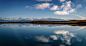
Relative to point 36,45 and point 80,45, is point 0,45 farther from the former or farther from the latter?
point 80,45

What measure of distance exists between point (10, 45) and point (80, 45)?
340 inches

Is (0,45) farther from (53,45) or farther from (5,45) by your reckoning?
(53,45)

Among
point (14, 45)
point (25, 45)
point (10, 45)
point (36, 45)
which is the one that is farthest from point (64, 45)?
point (10, 45)

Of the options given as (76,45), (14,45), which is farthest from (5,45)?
(76,45)

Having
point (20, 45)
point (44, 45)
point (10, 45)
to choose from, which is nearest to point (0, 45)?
point (10, 45)

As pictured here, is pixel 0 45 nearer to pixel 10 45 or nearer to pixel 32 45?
pixel 10 45

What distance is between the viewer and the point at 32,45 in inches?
302

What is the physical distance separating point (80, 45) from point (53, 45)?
11.2ft

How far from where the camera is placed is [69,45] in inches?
306

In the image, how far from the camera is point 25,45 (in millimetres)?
7656

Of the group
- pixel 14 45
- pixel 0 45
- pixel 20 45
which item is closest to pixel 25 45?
pixel 20 45

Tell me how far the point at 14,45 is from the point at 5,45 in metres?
1.06

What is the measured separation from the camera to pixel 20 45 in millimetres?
7637

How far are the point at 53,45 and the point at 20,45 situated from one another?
403cm
